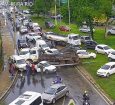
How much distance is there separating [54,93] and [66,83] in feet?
26.2

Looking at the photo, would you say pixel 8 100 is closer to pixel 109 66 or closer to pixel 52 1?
pixel 109 66

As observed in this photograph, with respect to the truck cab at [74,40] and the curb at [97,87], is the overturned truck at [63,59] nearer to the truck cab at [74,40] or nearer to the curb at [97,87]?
the curb at [97,87]

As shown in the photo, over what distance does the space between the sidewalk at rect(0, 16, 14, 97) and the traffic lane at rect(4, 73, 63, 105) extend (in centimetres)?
100

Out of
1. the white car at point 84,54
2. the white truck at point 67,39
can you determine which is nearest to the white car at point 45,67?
the white car at point 84,54

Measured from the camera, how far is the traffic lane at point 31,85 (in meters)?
42.8

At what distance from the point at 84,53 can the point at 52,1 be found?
2211 inches

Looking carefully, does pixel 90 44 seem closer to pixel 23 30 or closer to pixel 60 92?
pixel 23 30

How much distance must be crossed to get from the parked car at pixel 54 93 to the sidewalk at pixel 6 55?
18.9ft

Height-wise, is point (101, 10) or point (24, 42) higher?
point (101, 10)

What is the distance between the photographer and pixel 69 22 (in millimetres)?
91312

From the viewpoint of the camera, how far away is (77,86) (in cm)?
4538

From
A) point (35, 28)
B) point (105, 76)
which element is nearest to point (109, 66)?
point (105, 76)

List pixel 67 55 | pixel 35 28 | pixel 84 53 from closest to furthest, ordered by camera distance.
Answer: pixel 67 55 < pixel 84 53 < pixel 35 28

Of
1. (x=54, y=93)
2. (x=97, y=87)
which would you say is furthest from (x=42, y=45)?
(x=54, y=93)
